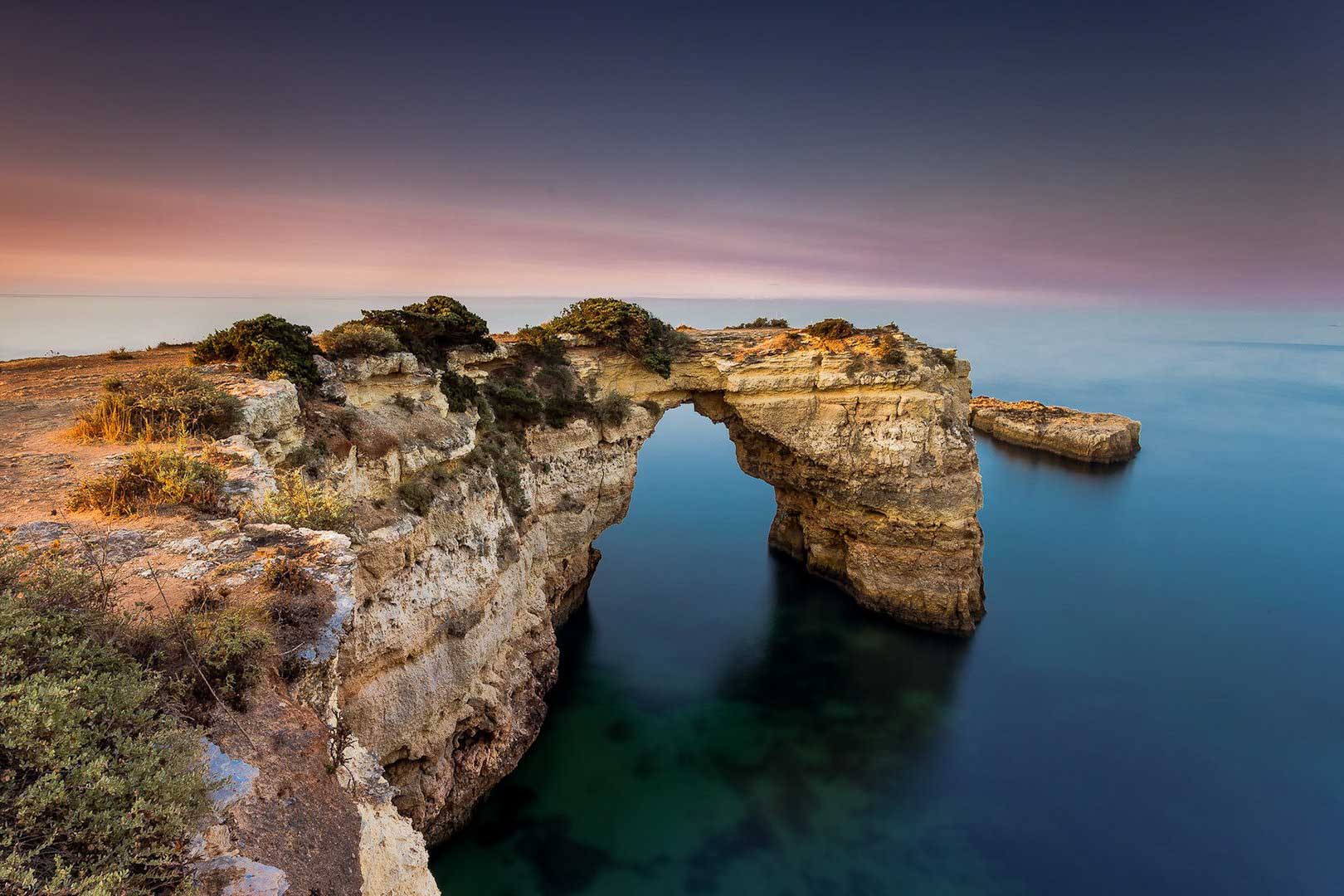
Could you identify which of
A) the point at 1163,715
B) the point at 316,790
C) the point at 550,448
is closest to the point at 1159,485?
the point at 1163,715

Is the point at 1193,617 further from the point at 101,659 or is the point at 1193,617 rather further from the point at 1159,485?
the point at 101,659

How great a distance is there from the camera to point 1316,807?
48.3ft

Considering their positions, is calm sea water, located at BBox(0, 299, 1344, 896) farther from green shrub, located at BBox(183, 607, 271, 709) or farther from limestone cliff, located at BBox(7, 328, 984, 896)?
green shrub, located at BBox(183, 607, 271, 709)

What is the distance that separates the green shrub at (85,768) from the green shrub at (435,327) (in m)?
12.2

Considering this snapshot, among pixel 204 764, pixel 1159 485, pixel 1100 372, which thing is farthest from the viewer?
pixel 1100 372

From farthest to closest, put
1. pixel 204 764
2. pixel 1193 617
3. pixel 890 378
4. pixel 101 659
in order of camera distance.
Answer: pixel 1193 617, pixel 890 378, pixel 101 659, pixel 204 764

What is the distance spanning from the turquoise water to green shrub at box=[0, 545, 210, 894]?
483 inches

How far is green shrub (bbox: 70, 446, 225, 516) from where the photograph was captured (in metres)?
5.46

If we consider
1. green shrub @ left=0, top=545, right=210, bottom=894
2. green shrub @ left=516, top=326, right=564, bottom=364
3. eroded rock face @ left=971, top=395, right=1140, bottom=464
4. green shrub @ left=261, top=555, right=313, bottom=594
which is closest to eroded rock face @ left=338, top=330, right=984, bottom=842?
green shrub @ left=516, top=326, right=564, bottom=364

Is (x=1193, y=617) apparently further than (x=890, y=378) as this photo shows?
Yes

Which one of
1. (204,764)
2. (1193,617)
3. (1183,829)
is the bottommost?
(1183,829)

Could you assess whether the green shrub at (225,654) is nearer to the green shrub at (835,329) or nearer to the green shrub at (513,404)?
the green shrub at (513,404)

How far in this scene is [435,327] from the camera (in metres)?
15.5

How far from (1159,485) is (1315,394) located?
68565mm
